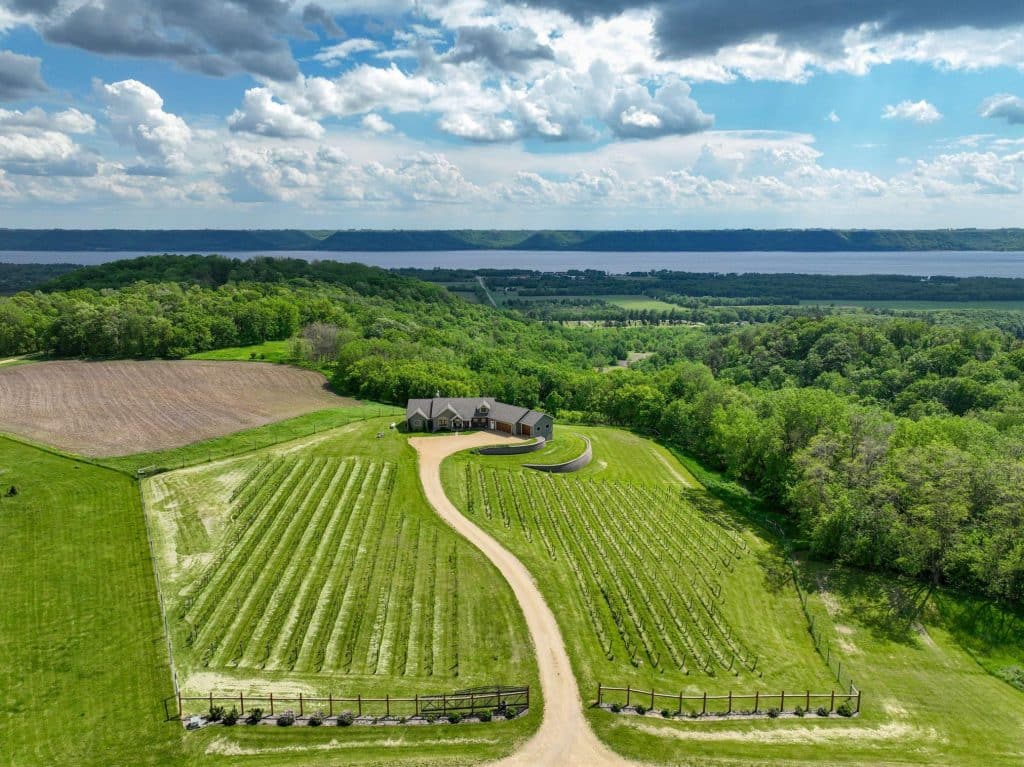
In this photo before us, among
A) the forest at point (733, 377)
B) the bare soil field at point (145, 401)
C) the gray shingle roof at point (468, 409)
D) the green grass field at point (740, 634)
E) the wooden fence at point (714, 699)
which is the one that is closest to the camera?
the green grass field at point (740, 634)

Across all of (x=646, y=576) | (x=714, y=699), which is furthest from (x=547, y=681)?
(x=646, y=576)

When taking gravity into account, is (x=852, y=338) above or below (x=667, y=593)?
above

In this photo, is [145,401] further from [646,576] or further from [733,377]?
[733,377]

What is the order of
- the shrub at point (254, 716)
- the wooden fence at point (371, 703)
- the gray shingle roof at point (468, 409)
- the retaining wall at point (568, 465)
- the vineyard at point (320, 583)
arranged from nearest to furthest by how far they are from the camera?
the shrub at point (254, 716) → the wooden fence at point (371, 703) → the vineyard at point (320, 583) → the retaining wall at point (568, 465) → the gray shingle roof at point (468, 409)

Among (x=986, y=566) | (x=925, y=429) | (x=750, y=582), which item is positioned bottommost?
(x=750, y=582)

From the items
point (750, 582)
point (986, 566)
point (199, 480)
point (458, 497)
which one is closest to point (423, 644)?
point (458, 497)

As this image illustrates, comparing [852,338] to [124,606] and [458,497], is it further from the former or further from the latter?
[124,606]

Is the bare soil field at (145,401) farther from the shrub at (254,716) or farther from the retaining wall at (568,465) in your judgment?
the shrub at (254,716)

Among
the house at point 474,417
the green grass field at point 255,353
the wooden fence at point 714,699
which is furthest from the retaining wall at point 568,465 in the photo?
the green grass field at point 255,353
